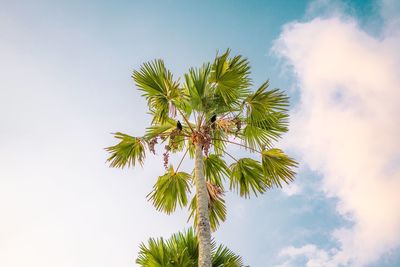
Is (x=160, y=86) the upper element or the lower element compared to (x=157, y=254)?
upper

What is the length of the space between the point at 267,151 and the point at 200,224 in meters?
2.54

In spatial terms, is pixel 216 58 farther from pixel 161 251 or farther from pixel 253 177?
pixel 161 251

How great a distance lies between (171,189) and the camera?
9.63m

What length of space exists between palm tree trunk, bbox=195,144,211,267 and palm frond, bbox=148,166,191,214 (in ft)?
4.49

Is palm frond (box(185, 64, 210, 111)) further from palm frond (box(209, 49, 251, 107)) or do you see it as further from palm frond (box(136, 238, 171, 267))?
palm frond (box(136, 238, 171, 267))

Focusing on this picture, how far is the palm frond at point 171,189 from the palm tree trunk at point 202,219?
1369 millimetres

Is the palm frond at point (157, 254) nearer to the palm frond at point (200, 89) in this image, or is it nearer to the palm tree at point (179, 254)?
the palm tree at point (179, 254)

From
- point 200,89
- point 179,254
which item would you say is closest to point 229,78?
point 200,89

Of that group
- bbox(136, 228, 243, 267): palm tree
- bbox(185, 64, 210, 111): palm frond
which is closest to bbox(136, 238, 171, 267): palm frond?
bbox(136, 228, 243, 267): palm tree

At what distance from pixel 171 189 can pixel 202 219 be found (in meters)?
2.33

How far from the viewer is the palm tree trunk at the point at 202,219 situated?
7004 millimetres

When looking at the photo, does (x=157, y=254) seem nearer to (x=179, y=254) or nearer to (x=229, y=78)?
(x=179, y=254)

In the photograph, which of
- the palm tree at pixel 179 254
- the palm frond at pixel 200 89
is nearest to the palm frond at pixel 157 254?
the palm tree at pixel 179 254

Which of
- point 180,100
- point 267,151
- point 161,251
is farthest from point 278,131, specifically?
point 161,251
